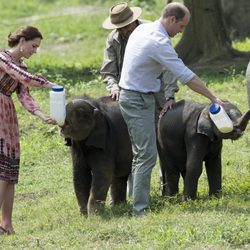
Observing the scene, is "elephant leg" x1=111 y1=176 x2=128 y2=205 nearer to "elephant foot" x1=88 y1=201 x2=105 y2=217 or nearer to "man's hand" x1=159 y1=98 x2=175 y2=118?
"elephant foot" x1=88 y1=201 x2=105 y2=217

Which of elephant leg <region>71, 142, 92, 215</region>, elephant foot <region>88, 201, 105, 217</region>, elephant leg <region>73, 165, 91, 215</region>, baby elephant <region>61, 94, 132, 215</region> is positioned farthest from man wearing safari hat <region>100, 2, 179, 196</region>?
elephant foot <region>88, 201, 105, 217</region>

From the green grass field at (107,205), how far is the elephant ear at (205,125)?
25.2 inches

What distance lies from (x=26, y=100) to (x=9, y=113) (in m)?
0.20

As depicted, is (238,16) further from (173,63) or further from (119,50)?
(173,63)

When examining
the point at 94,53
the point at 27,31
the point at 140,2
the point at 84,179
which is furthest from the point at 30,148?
the point at 140,2

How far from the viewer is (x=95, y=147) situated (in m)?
9.61

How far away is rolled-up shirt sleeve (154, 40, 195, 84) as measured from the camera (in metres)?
8.74

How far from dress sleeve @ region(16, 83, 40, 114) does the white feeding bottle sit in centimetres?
29

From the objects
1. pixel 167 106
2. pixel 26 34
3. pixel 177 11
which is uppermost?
pixel 177 11

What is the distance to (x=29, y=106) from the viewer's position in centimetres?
916

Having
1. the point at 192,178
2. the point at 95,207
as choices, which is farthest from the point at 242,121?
the point at 95,207

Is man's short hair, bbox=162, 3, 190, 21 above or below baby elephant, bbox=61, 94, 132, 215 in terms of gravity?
above

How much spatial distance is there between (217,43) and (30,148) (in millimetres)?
4890

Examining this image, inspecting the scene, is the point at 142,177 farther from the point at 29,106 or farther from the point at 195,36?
the point at 195,36
